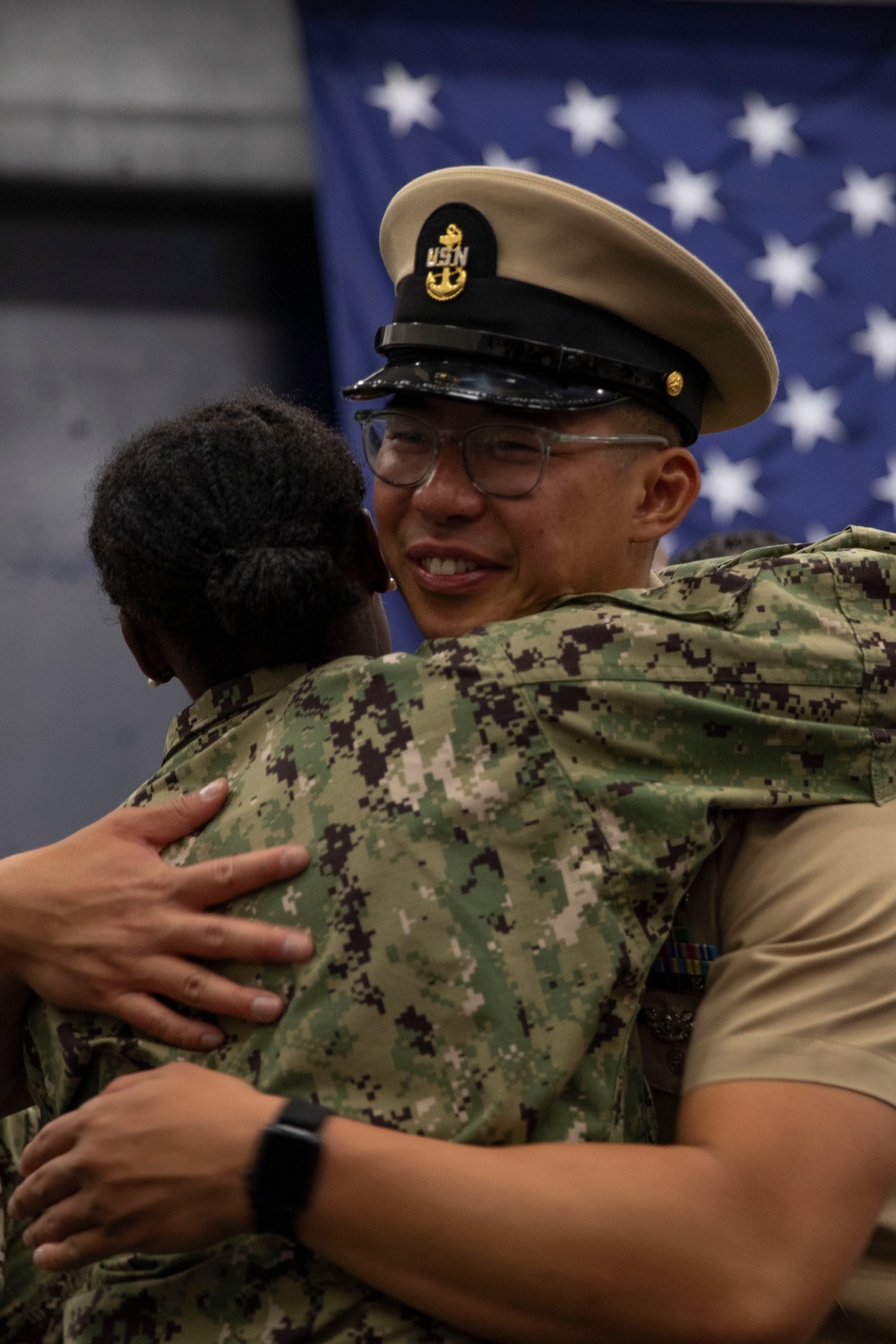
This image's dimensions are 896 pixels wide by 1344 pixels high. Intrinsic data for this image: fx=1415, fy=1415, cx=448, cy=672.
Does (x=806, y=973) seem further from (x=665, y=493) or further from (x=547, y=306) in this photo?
(x=547, y=306)

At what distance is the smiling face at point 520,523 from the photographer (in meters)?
1.64

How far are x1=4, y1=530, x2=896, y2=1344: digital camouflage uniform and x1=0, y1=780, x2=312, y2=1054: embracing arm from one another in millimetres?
23

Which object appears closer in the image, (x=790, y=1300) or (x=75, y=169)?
(x=790, y=1300)

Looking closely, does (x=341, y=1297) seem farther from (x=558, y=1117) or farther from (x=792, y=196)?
(x=792, y=196)

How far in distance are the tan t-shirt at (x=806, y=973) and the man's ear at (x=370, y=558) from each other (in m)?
0.48

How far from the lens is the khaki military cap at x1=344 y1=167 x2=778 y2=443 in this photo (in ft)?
5.31

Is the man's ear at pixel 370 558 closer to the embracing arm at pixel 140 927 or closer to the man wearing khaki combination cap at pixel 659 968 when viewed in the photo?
the man wearing khaki combination cap at pixel 659 968

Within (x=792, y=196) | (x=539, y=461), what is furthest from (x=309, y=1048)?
(x=792, y=196)

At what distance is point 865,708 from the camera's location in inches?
53.1

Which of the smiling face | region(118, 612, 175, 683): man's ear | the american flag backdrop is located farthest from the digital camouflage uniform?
the american flag backdrop

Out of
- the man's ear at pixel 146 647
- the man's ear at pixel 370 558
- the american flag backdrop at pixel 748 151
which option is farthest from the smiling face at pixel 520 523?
the american flag backdrop at pixel 748 151

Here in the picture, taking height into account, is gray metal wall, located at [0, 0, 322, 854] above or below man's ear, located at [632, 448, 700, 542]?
above

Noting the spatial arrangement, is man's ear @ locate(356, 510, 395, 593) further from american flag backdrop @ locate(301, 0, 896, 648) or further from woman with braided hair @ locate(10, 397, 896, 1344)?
american flag backdrop @ locate(301, 0, 896, 648)

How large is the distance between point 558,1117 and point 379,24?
10.9 feet
